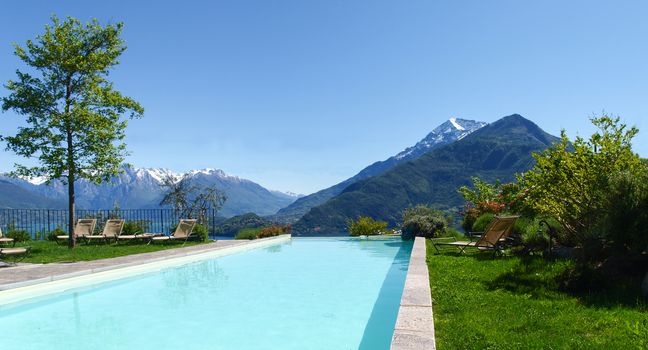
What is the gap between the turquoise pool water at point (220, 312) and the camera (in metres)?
4.78

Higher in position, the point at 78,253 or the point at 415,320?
the point at 78,253

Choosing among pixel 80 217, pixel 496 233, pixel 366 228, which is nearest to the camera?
pixel 496 233

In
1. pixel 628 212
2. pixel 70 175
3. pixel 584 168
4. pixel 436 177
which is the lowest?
pixel 628 212

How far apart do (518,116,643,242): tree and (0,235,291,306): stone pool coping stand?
851cm

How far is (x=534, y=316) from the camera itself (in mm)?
4129

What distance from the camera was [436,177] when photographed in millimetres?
137875

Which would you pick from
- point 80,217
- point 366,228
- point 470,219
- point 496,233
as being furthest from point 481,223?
point 80,217

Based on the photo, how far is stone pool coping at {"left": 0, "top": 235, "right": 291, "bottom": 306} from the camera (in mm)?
6973

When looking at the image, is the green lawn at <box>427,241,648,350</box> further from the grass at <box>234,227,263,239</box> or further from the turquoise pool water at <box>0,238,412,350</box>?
the grass at <box>234,227,263,239</box>

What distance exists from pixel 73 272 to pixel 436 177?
446 ft

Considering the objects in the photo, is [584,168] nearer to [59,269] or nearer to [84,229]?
[59,269]

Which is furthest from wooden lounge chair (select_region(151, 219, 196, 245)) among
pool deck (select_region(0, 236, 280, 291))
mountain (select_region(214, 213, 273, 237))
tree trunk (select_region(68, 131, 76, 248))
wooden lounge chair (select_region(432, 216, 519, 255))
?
wooden lounge chair (select_region(432, 216, 519, 255))

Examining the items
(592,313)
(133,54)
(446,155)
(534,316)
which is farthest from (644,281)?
(446,155)

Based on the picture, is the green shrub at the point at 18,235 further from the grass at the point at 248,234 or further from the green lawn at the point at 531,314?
the green lawn at the point at 531,314
